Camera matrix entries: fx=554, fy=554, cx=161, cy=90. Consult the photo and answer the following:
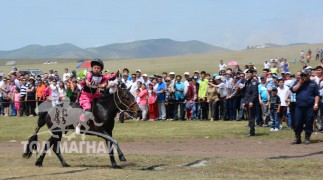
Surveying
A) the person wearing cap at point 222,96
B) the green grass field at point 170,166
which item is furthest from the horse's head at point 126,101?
the person wearing cap at point 222,96

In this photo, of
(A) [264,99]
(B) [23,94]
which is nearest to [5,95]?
(B) [23,94]

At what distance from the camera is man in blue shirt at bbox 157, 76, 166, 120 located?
26.0m

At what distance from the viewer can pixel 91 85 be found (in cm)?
1379

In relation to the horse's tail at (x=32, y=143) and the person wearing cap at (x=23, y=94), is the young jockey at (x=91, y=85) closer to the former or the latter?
the horse's tail at (x=32, y=143)

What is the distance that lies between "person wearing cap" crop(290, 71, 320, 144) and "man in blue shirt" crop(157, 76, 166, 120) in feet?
30.8

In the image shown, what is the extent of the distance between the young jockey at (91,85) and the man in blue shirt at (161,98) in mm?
12140

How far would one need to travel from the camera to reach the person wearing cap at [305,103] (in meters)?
17.4

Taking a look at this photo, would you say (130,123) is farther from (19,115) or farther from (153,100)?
(19,115)

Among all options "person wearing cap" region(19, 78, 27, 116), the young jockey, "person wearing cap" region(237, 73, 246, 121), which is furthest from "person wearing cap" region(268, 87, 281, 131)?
"person wearing cap" region(19, 78, 27, 116)

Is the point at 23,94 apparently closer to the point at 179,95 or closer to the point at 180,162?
the point at 179,95

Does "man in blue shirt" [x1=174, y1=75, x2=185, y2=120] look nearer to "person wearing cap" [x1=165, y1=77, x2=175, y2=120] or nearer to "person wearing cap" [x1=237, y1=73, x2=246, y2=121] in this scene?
"person wearing cap" [x1=165, y1=77, x2=175, y2=120]

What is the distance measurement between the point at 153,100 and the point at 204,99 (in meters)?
2.50

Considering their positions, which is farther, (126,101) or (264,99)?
(264,99)

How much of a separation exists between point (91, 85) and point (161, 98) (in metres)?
12.4
